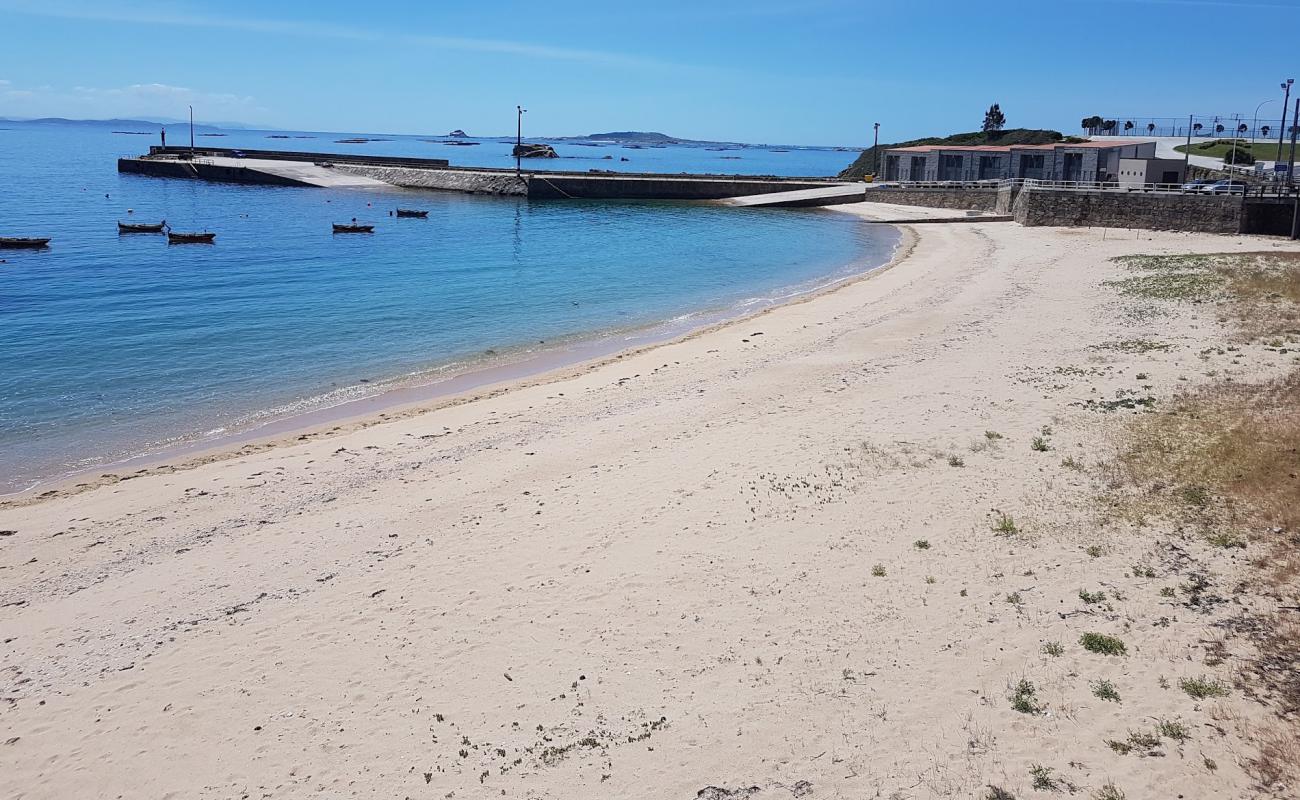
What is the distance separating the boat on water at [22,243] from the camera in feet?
135

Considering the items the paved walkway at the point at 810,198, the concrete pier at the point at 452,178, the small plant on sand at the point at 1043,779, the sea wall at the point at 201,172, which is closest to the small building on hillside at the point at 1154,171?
the paved walkway at the point at 810,198

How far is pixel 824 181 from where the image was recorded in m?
92.2

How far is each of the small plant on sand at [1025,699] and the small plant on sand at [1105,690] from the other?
0.52 meters

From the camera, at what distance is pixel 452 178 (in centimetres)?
9544

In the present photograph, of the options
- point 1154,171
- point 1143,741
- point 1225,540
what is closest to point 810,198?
point 1154,171

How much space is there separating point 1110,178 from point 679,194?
140ft

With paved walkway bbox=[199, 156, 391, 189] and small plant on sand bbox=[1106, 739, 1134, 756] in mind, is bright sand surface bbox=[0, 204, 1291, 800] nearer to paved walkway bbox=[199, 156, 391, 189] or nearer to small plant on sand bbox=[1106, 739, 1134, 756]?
small plant on sand bbox=[1106, 739, 1134, 756]

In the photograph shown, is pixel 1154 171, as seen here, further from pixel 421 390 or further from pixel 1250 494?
pixel 421 390

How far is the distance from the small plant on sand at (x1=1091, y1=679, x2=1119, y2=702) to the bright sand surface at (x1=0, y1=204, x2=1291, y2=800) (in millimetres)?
95

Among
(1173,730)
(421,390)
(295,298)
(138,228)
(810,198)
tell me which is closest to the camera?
(1173,730)

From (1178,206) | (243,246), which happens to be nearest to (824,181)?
(1178,206)

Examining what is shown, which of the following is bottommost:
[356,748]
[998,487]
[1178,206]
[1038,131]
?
[356,748]

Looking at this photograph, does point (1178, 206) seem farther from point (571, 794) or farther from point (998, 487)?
point (571, 794)

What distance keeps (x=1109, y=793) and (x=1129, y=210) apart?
4693 cm
